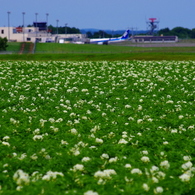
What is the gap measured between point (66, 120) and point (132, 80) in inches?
481

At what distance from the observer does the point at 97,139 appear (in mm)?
10352

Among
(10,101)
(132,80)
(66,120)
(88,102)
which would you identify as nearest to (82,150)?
(66,120)

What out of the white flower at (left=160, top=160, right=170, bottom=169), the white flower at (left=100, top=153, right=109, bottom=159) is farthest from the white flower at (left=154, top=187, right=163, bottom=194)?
the white flower at (left=100, top=153, right=109, bottom=159)

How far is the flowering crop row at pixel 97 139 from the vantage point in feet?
23.7

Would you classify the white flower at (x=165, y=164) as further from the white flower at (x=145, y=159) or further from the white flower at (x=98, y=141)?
the white flower at (x=98, y=141)

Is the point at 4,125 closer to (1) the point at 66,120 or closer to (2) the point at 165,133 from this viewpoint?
→ (1) the point at 66,120

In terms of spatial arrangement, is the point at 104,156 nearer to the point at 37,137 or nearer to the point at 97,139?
the point at 97,139

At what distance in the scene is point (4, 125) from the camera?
12.5 meters

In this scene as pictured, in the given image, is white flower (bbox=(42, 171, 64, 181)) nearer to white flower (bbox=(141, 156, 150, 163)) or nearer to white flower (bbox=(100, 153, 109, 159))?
white flower (bbox=(100, 153, 109, 159))

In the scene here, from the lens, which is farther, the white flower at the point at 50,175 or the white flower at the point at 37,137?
the white flower at the point at 37,137

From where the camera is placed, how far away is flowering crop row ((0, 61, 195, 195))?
723 centimetres

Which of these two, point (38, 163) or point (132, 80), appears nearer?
point (38, 163)

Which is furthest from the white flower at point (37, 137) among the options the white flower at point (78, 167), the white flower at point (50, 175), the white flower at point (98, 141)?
the white flower at point (50, 175)

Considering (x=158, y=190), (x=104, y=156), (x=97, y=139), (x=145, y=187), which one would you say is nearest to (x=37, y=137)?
(x=97, y=139)
